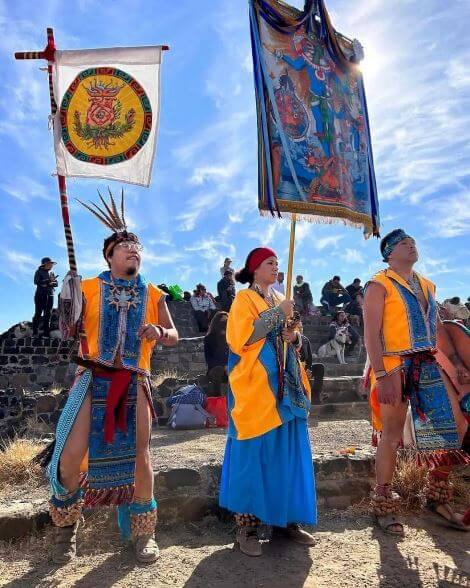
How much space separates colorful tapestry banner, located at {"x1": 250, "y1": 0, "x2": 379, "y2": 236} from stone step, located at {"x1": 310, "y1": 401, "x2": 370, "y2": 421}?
5043 millimetres

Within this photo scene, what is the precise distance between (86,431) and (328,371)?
9298 millimetres

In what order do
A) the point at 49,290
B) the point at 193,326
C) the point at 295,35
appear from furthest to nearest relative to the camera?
the point at 193,326
the point at 49,290
the point at 295,35

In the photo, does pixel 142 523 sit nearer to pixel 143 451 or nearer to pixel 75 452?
pixel 143 451

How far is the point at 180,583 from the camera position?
8.16 feet

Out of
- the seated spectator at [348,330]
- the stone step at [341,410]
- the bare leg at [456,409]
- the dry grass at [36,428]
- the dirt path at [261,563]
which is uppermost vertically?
the seated spectator at [348,330]

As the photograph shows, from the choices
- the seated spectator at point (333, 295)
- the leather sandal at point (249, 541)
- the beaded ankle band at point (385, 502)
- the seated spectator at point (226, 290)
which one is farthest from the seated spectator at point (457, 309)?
the leather sandal at point (249, 541)

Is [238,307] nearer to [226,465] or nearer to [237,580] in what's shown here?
[226,465]

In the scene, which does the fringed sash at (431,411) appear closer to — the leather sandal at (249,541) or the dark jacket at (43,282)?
the leather sandal at (249,541)

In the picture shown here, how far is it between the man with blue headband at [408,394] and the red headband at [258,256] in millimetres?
770

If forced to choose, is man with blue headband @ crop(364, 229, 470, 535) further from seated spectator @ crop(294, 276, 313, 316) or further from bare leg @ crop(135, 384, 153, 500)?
seated spectator @ crop(294, 276, 313, 316)

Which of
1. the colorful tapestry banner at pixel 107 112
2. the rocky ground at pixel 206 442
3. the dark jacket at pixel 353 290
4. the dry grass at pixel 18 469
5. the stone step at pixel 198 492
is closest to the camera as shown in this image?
the stone step at pixel 198 492

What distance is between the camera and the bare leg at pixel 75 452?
A: 2.66 meters

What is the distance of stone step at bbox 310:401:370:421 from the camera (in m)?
8.39

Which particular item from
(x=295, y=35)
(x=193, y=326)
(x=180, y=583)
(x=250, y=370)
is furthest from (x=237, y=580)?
(x=193, y=326)
